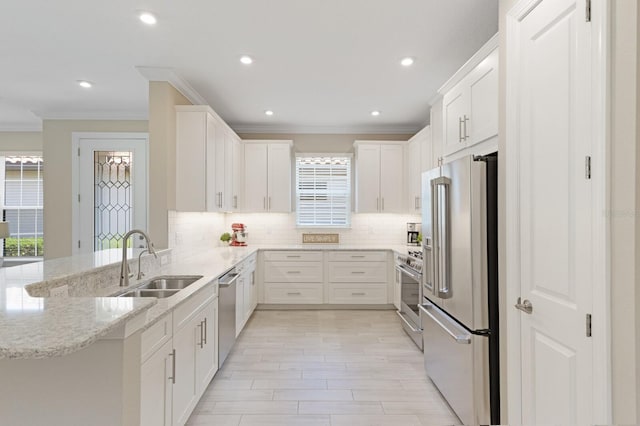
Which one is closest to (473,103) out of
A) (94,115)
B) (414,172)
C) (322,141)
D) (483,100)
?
(483,100)

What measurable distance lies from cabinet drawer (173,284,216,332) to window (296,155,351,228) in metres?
3.10

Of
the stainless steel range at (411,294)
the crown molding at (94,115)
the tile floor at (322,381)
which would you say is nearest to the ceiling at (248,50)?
the crown molding at (94,115)

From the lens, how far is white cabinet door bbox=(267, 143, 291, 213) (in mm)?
5375

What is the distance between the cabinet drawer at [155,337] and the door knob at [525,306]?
67.4 inches

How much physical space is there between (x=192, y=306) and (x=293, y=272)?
9.19 feet

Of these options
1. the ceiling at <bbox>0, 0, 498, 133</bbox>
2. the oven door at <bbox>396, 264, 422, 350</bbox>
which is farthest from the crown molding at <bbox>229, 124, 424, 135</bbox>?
the oven door at <bbox>396, 264, 422, 350</bbox>

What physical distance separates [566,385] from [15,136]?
755 cm

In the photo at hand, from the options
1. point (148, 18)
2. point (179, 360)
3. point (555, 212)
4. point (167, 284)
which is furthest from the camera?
point (167, 284)

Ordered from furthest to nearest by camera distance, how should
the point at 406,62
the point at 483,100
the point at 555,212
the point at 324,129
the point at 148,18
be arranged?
the point at 324,129
the point at 406,62
the point at 148,18
the point at 483,100
the point at 555,212

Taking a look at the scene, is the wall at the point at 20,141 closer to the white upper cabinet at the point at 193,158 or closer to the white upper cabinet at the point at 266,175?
the white upper cabinet at the point at 266,175

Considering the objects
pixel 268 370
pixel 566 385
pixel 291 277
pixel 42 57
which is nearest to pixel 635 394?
pixel 566 385

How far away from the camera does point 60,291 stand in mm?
1831

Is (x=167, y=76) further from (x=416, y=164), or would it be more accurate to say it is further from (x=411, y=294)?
(x=411, y=294)

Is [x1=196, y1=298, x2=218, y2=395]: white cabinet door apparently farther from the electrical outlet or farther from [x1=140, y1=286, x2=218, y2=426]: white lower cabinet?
the electrical outlet
